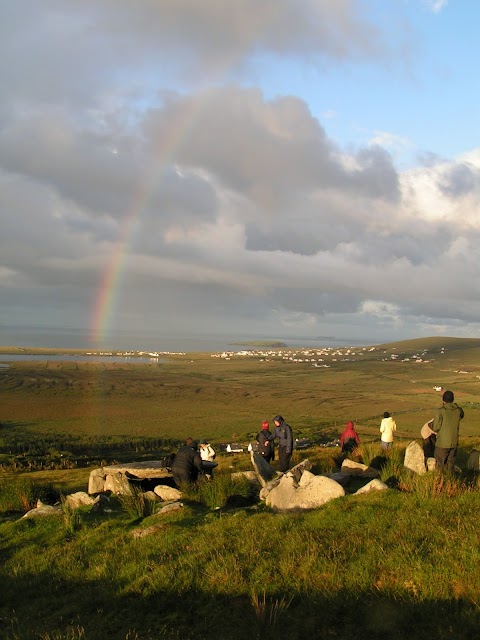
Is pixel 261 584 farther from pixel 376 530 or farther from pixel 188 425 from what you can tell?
pixel 188 425

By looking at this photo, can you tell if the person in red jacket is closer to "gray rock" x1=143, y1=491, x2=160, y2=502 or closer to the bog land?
the bog land

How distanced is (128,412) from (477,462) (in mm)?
50507

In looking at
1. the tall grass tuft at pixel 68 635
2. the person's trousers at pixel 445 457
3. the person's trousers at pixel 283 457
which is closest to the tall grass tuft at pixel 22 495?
the person's trousers at pixel 283 457

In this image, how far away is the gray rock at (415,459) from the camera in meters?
13.4

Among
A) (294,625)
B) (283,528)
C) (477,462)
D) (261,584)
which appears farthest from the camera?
(477,462)

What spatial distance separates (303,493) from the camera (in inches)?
448

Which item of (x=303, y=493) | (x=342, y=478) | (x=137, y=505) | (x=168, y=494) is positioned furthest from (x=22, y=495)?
(x=342, y=478)

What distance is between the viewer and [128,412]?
Answer: 5897 centimetres

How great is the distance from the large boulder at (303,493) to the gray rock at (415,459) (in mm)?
3454

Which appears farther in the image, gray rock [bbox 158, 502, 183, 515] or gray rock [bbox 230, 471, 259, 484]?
gray rock [bbox 230, 471, 259, 484]

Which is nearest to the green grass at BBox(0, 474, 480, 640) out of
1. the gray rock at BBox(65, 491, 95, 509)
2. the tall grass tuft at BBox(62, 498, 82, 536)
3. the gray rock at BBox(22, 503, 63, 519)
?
the tall grass tuft at BBox(62, 498, 82, 536)

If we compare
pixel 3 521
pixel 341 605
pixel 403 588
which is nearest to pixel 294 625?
pixel 341 605

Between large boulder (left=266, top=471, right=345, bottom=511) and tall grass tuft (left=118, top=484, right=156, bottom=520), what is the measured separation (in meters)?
3.23

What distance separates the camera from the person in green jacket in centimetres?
1223
